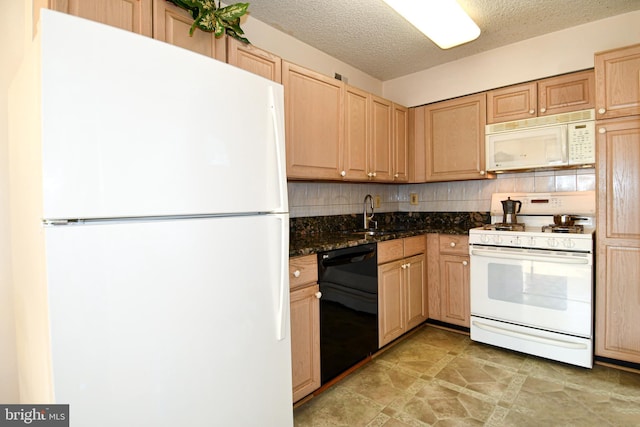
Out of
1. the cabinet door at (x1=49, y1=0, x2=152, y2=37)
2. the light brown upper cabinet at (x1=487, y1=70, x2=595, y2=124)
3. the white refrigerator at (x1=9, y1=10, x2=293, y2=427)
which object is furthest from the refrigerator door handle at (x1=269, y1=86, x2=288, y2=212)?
the light brown upper cabinet at (x1=487, y1=70, x2=595, y2=124)

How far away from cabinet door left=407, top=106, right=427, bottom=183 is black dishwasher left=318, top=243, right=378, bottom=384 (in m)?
1.31

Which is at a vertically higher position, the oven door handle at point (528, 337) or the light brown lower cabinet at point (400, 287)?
the light brown lower cabinet at point (400, 287)

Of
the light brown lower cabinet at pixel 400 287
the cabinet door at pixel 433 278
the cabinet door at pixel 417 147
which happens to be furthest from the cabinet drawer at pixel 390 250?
the cabinet door at pixel 417 147

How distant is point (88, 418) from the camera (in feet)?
2.97

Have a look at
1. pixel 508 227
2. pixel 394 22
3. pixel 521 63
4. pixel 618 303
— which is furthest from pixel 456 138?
pixel 618 303

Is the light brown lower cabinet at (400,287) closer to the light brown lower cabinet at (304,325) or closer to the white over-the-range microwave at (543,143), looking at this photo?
A: the light brown lower cabinet at (304,325)

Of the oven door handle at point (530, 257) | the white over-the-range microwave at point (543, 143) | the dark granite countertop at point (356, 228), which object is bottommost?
the oven door handle at point (530, 257)

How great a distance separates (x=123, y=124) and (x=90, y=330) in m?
0.57

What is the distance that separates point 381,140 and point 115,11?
6.99 ft

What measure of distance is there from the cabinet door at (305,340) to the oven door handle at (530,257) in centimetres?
149

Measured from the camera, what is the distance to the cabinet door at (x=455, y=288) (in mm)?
2936

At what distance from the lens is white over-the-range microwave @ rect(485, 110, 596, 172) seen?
254 cm

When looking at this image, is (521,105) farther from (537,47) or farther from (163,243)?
(163,243)

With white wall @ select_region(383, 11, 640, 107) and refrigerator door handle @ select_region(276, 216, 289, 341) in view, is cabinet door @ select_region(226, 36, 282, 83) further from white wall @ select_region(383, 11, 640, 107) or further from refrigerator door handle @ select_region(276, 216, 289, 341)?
white wall @ select_region(383, 11, 640, 107)
